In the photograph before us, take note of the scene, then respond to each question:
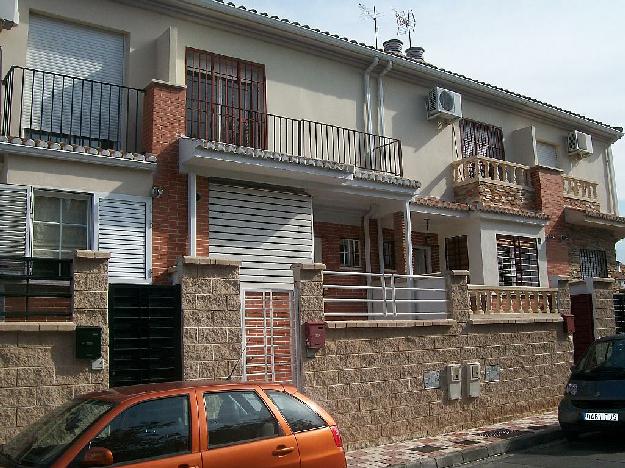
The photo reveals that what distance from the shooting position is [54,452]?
4.66 metres

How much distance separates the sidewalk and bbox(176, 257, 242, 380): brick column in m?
2.15

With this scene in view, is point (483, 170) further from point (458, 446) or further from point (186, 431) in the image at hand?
point (186, 431)

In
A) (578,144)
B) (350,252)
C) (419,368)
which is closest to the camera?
(419,368)

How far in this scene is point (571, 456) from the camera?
8.92 meters

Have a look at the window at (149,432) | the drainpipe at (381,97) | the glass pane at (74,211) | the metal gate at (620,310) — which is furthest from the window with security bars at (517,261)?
the window at (149,432)

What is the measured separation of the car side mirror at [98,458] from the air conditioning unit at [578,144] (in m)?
17.5

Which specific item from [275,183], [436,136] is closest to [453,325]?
[275,183]

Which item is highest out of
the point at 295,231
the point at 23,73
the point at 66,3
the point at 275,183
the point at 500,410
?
the point at 66,3

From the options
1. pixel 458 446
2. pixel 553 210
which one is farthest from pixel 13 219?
pixel 553 210

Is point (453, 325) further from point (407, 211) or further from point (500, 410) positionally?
point (407, 211)

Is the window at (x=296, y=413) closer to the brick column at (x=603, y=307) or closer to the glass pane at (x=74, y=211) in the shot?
the glass pane at (x=74, y=211)

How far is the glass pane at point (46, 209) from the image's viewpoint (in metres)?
9.55

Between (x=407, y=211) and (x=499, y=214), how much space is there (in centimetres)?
296

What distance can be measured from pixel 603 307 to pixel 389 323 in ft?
22.9
